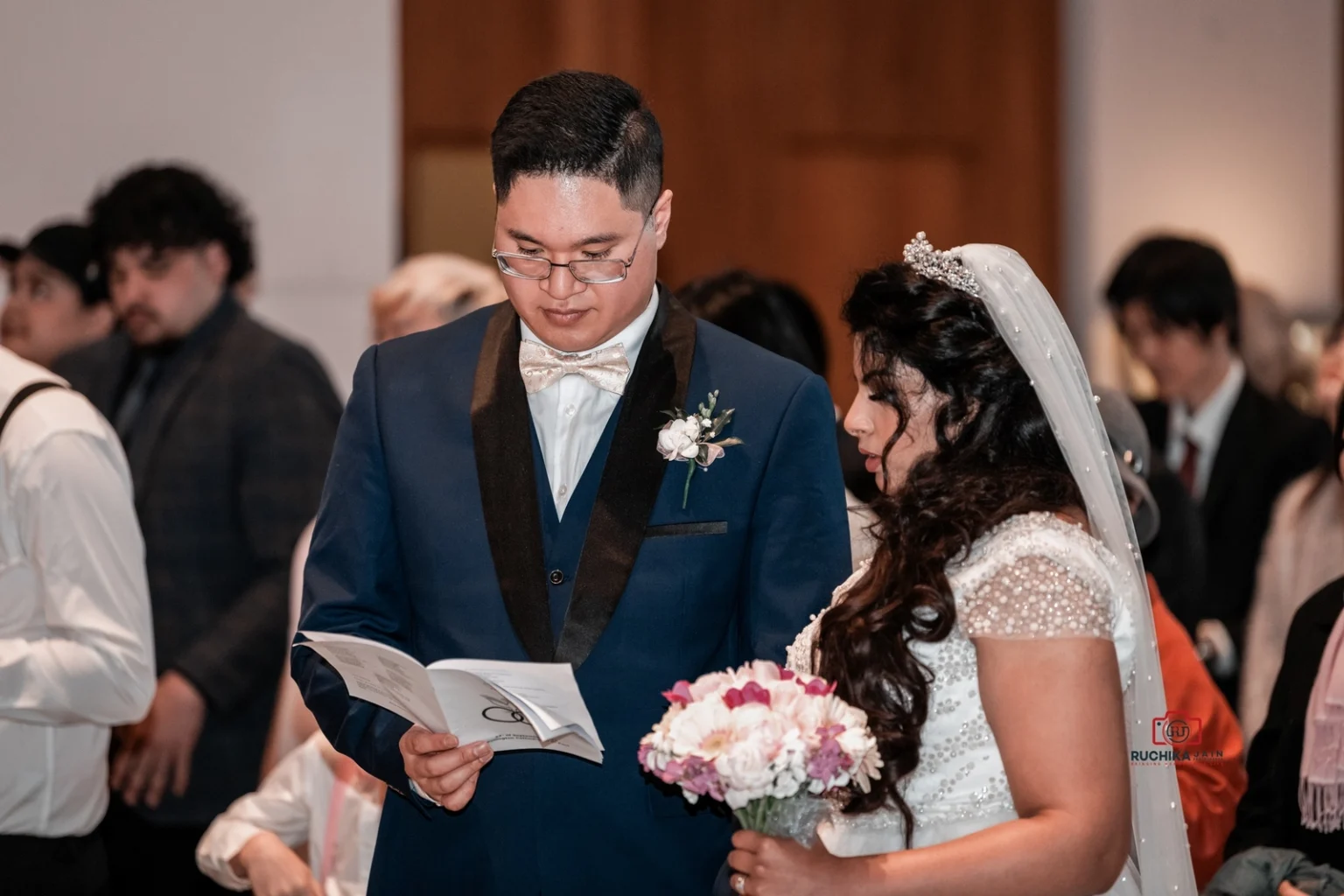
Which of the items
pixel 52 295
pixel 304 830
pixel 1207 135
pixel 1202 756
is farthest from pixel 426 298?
pixel 1207 135

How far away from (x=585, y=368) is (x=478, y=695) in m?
0.52

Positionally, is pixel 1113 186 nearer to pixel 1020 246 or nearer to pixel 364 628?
pixel 1020 246

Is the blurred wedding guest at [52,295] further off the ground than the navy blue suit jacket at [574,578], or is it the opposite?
the blurred wedding guest at [52,295]

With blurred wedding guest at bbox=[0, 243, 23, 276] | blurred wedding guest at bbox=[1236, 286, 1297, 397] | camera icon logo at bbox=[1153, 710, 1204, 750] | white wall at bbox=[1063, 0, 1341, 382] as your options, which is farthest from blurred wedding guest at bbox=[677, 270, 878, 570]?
white wall at bbox=[1063, 0, 1341, 382]

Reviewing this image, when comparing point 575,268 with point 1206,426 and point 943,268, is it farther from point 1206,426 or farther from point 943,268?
point 1206,426

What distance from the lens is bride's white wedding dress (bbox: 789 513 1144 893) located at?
198 centimetres

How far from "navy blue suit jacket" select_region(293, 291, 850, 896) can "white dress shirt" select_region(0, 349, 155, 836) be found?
62 cm

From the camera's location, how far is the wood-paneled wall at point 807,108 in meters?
6.75

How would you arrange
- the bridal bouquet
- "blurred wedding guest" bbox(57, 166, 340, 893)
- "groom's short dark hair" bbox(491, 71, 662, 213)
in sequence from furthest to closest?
"blurred wedding guest" bbox(57, 166, 340, 893) → "groom's short dark hair" bbox(491, 71, 662, 213) → the bridal bouquet

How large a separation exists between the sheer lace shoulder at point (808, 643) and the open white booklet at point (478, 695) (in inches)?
11.4

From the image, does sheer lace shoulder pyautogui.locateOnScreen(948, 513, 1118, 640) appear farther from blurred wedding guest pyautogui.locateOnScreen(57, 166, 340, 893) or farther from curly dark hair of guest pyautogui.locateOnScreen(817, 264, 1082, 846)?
blurred wedding guest pyautogui.locateOnScreen(57, 166, 340, 893)

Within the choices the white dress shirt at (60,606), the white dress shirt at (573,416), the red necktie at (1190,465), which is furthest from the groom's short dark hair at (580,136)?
the red necktie at (1190,465)

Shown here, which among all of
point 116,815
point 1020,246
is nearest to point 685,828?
point 116,815

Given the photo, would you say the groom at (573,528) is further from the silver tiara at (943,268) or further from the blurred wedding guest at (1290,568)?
the blurred wedding guest at (1290,568)
